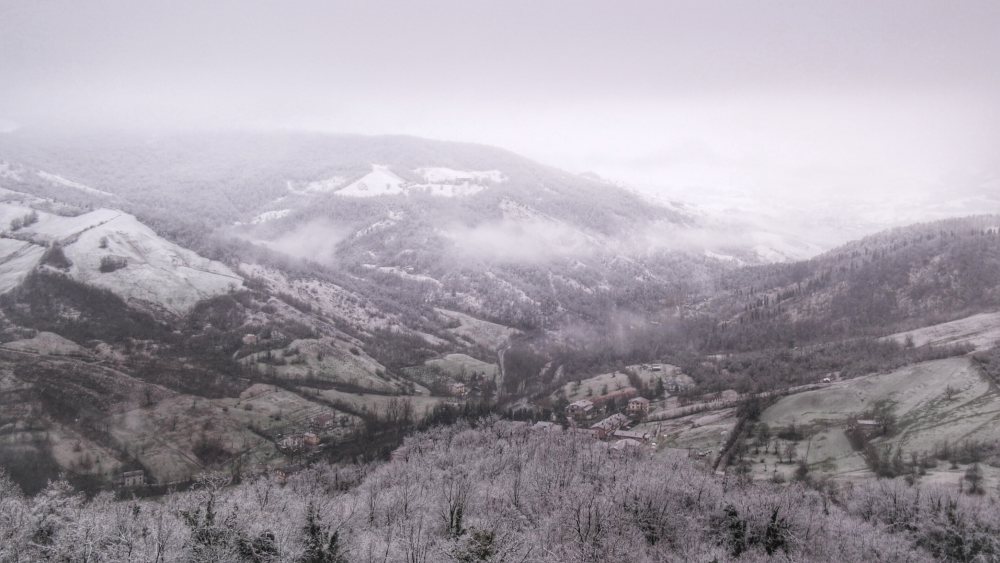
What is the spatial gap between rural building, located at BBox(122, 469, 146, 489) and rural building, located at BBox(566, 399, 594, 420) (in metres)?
116

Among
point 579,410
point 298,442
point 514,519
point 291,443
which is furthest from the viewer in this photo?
point 579,410

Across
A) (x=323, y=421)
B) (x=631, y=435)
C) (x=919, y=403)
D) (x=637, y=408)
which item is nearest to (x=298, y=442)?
(x=323, y=421)

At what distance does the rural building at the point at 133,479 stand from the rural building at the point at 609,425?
108918 millimetres

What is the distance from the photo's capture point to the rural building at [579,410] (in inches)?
7549

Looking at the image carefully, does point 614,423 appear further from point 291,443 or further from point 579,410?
point 291,443

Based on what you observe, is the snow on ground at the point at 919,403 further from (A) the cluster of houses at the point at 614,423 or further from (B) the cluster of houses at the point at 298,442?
(B) the cluster of houses at the point at 298,442

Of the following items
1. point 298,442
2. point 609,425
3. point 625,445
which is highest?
point 625,445

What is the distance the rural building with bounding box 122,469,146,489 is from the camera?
4948 inches

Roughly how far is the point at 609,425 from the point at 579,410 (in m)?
18.0

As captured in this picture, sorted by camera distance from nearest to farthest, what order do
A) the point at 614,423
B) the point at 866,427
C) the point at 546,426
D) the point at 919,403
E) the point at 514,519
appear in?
1. the point at 514,519
2. the point at 866,427
3. the point at 919,403
4. the point at 546,426
5. the point at 614,423

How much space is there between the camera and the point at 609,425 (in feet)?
585

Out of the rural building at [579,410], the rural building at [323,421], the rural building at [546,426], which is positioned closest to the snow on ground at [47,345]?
the rural building at [323,421]

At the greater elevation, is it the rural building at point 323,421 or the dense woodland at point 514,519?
the dense woodland at point 514,519

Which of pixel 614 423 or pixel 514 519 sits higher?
pixel 514 519
